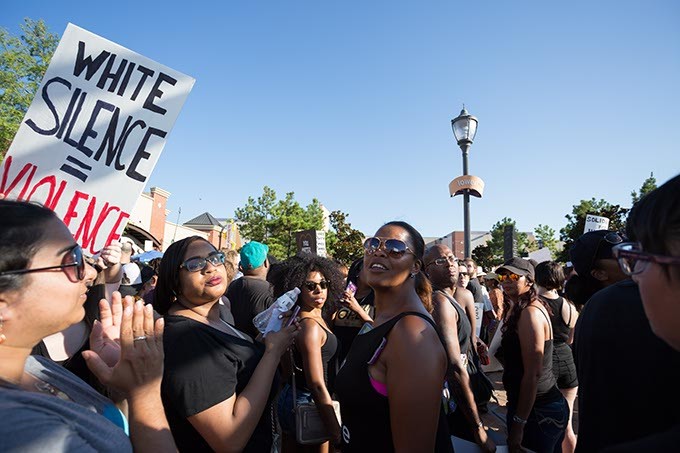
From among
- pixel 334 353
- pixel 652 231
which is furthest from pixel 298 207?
pixel 652 231

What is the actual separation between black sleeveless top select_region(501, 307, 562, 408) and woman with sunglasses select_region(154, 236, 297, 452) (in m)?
2.05

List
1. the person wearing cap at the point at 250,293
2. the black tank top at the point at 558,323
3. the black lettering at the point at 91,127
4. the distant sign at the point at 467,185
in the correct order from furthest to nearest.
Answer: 1. the distant sign at the point at 467,185
2. the person wearing cap at the point at 250,293
3. the black tank top at the point at 558,323
4. the black lettering at the point at 91,127

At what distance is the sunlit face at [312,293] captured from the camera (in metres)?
3.74

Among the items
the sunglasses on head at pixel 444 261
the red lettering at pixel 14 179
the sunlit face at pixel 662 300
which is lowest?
the sunlit face at pixel 662 300

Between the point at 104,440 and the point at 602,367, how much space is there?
184cm

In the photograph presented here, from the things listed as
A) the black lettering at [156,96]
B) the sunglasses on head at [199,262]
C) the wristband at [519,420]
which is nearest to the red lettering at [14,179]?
the black lettering at [156,96]

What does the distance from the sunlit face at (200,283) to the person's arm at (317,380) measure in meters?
1.04

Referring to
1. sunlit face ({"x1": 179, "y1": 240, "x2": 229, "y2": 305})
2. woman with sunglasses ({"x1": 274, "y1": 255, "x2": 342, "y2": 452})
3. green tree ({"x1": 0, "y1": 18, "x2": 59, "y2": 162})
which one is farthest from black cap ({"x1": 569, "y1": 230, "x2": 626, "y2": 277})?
green tree ({"x1": 0, "y1": 18, "x2": 59, "y2": 162})

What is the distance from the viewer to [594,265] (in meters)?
2.85

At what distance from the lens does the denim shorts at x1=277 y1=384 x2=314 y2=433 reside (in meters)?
3.41

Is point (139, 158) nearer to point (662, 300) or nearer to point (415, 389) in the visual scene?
point (415, 389)

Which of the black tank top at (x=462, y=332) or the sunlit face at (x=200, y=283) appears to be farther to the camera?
the black tank top at (x=462, y=332)

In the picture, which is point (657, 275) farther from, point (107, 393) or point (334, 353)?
point (334, 353)

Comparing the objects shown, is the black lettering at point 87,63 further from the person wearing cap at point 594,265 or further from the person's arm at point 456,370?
the person wearing cap at point 594,265
